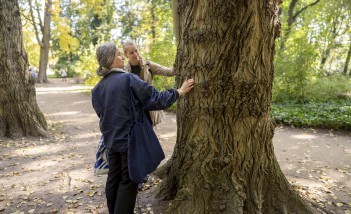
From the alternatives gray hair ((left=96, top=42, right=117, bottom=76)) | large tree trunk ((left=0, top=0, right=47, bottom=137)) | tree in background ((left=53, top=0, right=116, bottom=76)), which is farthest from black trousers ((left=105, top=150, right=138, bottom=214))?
tree in background ((left=53, top=0, right=116, bottom=76))

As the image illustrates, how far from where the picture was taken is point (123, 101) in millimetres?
2518

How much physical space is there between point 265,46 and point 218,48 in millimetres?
411

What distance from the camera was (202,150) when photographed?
2750 millimetres

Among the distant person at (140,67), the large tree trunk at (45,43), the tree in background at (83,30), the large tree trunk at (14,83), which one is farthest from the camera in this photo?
the tree in background at (83,30)

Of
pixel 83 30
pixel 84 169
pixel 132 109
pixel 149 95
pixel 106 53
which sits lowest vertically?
pixel 84 169

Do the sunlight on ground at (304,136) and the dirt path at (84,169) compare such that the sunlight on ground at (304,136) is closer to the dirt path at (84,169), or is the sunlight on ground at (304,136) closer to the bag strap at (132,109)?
the dirt path at (84,169)

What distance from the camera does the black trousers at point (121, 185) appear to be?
8.82 feet

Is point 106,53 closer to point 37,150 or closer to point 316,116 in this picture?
point 37,150

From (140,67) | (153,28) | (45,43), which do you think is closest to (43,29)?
(45,43)

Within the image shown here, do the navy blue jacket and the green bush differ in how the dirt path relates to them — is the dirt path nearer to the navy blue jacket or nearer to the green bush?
the green bush

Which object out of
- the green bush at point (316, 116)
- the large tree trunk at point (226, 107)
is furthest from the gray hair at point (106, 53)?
the green bush at point (316, 116)

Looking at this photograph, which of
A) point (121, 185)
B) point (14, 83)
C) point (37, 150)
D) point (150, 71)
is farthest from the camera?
point (14, 83)

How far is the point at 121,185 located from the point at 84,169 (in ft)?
7.52

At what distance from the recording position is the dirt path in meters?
3.58
